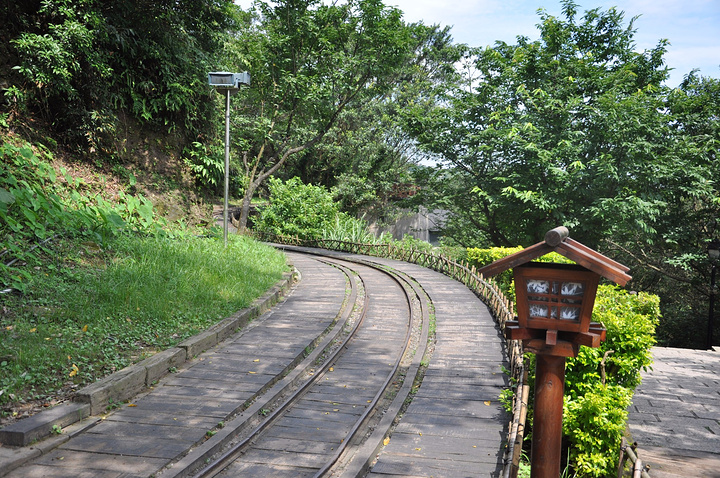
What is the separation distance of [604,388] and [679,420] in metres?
2.90

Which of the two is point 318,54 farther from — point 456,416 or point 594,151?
point 456,416

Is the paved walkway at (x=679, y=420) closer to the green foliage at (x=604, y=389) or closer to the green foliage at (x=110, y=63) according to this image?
the green foliage at (x=604, y=389)

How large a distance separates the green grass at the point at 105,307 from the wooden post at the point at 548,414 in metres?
4.85

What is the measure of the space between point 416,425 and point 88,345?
412 cm

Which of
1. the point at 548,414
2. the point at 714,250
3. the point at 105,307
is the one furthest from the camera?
the point at 714,250

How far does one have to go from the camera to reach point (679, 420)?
23.3 feet

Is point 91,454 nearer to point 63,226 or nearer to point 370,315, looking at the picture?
point 63,226

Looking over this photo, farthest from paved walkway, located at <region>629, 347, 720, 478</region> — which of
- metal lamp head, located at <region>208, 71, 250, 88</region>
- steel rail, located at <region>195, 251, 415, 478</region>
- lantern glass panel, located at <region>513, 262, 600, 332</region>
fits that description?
metal lamp head, located at <region>208, 71, 250, 88</region>

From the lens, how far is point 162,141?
15188 mm

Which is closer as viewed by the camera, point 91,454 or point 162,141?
point 91,454

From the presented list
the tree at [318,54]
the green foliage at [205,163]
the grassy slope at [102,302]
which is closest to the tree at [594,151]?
the tree at [318,54]

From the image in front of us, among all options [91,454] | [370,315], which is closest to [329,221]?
[370,315]

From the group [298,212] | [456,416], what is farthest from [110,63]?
[298,212]

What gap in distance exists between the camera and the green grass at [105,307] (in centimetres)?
570
